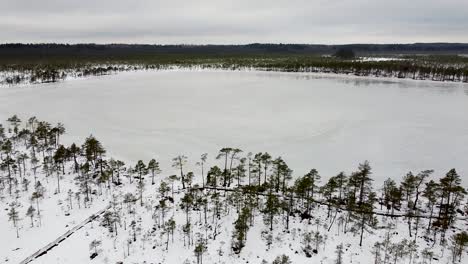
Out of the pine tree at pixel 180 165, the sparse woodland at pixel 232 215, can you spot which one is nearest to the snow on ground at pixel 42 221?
the sparse woodland at pixel 232 215

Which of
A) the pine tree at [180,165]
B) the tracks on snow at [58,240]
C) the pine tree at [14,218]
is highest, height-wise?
the pine tree at [180,165]

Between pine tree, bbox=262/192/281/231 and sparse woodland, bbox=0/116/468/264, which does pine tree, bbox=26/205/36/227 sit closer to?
sparse woodland, bbox=0/116/468/264

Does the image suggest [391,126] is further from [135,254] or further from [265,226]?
[135,254]

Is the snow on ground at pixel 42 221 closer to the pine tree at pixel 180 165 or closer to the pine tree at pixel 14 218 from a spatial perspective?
the pine tree at pixel 14 218

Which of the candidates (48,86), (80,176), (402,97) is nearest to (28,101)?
(48,86)

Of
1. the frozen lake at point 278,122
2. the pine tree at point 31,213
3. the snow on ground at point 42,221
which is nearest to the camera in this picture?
the snow on ground at point 42,221

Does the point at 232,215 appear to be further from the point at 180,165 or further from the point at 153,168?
the point at 153,168
